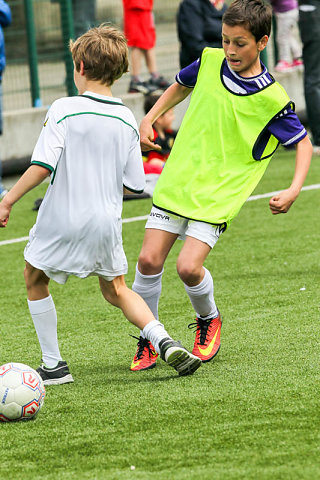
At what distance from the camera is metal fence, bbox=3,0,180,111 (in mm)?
11586

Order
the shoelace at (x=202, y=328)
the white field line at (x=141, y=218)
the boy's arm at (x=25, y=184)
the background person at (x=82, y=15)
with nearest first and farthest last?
the boy's arm at (x=25, y=184) → the shoelace at (x=202, y=328) → the white field line at (x=141, y=218) → the background person at (x=82, y=15)

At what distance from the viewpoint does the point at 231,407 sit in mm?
3848

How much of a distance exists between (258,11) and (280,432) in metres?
2.04

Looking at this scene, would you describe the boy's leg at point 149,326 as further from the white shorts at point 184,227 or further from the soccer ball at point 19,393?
the soccer ball at point 19,393

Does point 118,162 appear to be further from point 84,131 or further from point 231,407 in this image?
point 231,407

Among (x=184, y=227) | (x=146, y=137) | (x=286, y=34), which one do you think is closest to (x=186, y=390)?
(x=184, y=227)

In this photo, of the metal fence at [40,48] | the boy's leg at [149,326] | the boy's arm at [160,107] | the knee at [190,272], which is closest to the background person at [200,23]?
the metal fence at [40,48]

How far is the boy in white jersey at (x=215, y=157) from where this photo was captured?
4.55 metres

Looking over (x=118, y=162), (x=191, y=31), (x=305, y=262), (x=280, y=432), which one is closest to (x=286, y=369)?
(x=280, y=432)

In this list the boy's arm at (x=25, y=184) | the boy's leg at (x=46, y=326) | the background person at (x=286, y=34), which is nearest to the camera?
the boy's arm at (x=25, y=184)

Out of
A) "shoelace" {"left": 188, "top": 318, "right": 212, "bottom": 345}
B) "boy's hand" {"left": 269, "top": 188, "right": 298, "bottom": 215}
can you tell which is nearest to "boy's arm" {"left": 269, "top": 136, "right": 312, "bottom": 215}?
"boy's hand" {"left": 269, "top": 188, "right": 298, "bottom": 215}

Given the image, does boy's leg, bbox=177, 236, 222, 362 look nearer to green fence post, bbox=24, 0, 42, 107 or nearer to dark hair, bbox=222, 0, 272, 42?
dark hair, bbox=222, 0, 272, 42

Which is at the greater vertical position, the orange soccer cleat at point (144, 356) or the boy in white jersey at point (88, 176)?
the boy in white jersey at point (88, 176)

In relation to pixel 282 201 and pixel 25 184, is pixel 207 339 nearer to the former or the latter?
pixel 282 201
